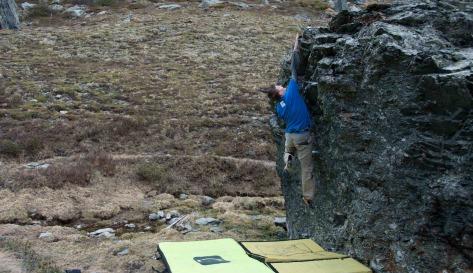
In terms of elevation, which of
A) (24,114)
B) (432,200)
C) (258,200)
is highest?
(432,200)

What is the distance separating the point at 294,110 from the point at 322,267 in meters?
3.72

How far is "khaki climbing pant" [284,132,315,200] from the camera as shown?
12.6 meters

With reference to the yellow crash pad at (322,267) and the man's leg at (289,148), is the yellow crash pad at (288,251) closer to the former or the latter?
the yellow crash pad at (322,267)

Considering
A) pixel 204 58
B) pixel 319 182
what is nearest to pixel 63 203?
pixel 319 182

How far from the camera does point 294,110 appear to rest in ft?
40.6

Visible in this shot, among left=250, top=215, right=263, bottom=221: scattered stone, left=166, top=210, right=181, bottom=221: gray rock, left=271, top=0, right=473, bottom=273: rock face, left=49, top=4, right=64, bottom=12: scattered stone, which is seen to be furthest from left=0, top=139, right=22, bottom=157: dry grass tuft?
left=49, top=4, right=64, bottom=12: scattered stone

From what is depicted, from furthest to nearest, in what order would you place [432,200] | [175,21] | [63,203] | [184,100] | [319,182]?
[175,21]
[184,100]
[63,203]
[319,182]
[432,200]

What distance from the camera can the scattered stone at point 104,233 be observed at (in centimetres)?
1738

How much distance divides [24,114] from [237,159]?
41.4 feet

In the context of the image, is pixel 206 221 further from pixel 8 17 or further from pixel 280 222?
pixel 8 17

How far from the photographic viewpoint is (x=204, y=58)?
43.6 m

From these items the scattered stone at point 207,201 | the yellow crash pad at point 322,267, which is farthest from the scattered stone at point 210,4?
the yellow crash pad at point 322,267

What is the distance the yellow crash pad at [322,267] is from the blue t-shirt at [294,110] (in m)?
3.22

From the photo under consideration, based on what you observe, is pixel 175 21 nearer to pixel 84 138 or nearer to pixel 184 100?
pixel 184 100
